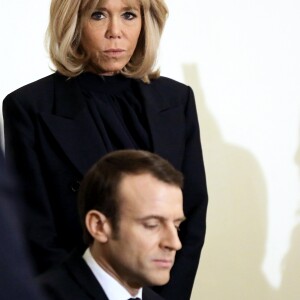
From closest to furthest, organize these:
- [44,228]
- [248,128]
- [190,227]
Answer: [44,228]
[190,227]
[248,128]

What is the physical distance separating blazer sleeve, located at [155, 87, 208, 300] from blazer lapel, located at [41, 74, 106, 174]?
0.76 feet

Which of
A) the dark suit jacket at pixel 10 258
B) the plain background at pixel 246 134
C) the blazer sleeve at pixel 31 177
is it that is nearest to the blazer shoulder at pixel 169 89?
the blazer sleeve at pixel 31 177

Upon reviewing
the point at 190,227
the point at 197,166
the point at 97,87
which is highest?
the point at 97,87

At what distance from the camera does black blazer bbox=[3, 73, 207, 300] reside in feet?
6.84

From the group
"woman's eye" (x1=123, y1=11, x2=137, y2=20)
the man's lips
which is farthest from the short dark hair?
"woman's eye" (x1=123, y1=11, x2=137, y2=20)

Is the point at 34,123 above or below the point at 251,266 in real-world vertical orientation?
above

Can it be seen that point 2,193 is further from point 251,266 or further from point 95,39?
point 251,266

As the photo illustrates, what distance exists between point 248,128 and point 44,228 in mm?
1566

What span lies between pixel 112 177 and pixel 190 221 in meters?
0.57

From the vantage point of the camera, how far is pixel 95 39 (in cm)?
214

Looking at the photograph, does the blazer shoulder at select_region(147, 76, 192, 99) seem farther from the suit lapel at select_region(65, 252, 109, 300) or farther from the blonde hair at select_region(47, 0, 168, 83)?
the suit lapel at select_region(65, 252, 109, 300)

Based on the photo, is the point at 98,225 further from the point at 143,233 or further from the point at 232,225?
the point at 232,225

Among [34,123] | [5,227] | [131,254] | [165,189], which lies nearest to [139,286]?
[131,254]

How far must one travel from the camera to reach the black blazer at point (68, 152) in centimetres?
208
